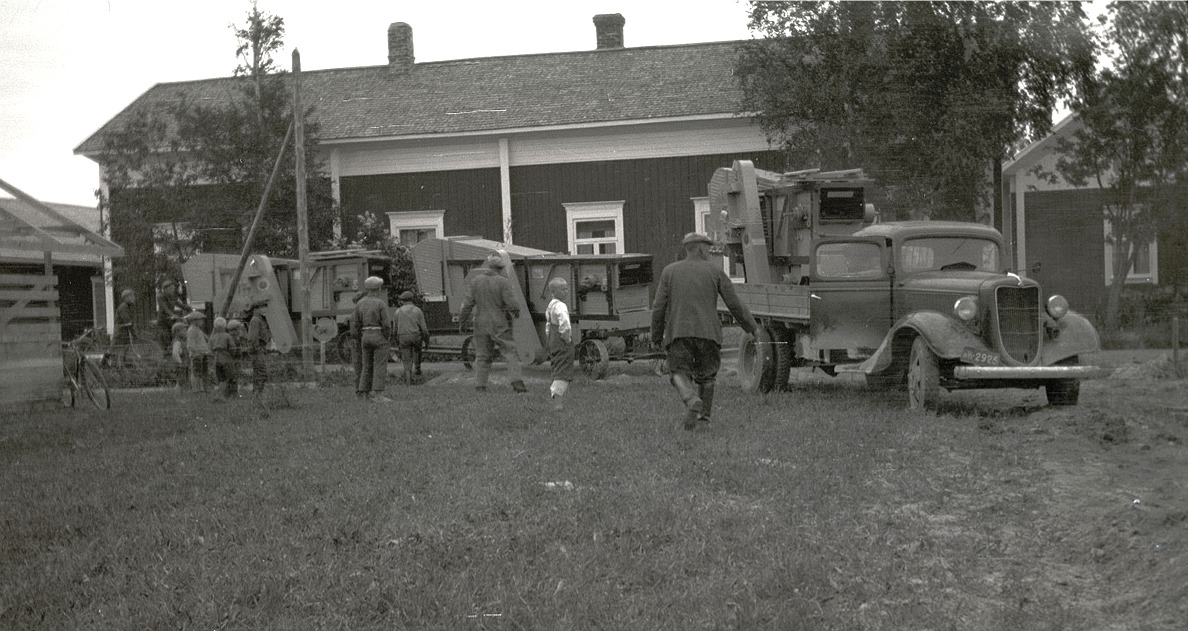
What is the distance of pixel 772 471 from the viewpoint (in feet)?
27.8

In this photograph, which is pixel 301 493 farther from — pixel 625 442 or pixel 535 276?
pixel 535 276

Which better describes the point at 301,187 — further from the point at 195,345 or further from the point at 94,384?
the point at 94,384

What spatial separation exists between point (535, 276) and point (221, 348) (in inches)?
260

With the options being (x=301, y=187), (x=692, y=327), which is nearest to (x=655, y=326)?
(x=692, y=327)

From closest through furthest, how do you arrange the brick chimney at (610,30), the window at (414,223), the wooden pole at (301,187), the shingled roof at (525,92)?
the wooden pole at (301,187) → the shingled roof at (525,92) → the window at (414,223) → the brick chimney at (610,30)

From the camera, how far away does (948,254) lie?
13547mm

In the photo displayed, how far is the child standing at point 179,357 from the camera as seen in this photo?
55.9 ft

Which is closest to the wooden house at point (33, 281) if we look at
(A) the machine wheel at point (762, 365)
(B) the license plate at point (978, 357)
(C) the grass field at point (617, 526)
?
(C) the grass field at point (617, 526)

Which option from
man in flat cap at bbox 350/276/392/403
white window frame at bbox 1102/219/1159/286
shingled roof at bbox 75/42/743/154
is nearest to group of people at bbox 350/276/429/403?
man in flat cap at bbox 350/276/392/403

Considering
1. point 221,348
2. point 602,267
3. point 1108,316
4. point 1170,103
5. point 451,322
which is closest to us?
point 1170,103

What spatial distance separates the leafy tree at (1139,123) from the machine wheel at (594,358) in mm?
13332

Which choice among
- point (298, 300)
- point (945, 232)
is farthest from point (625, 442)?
point (298, 300)

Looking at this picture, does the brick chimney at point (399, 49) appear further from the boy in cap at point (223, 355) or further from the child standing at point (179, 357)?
the boy in cap at point (223, 355)

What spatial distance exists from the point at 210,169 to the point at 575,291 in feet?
21.6
